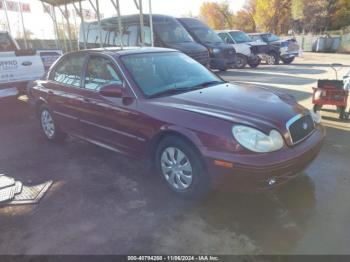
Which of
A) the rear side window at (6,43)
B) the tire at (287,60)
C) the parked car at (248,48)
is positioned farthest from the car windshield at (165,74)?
the tire at (287,60)

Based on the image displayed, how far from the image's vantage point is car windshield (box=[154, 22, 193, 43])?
11266mm

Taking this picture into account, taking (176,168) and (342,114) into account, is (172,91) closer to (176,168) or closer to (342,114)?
(176,168)

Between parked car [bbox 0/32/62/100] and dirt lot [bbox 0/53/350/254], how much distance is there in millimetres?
3140

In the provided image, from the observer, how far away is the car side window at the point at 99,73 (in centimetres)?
413

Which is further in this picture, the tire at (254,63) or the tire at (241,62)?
the tire at (254,63)

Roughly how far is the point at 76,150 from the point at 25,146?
1022 millimetres

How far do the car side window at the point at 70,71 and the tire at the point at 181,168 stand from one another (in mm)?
1897

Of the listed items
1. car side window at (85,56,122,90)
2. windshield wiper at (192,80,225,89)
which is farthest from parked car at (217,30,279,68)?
car side window at (85,56,122,90)

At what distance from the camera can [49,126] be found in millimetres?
5645

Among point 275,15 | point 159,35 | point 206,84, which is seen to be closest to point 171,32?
point 159,35

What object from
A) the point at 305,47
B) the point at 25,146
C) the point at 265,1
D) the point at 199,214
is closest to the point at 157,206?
the point at 199,214

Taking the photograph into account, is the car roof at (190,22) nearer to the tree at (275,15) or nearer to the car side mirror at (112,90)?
the car side mirror at (112,90)

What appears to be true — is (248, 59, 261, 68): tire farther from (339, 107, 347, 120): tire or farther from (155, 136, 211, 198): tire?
(155, 136, 211, 198): tire

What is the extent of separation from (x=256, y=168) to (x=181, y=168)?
88 centimetres
